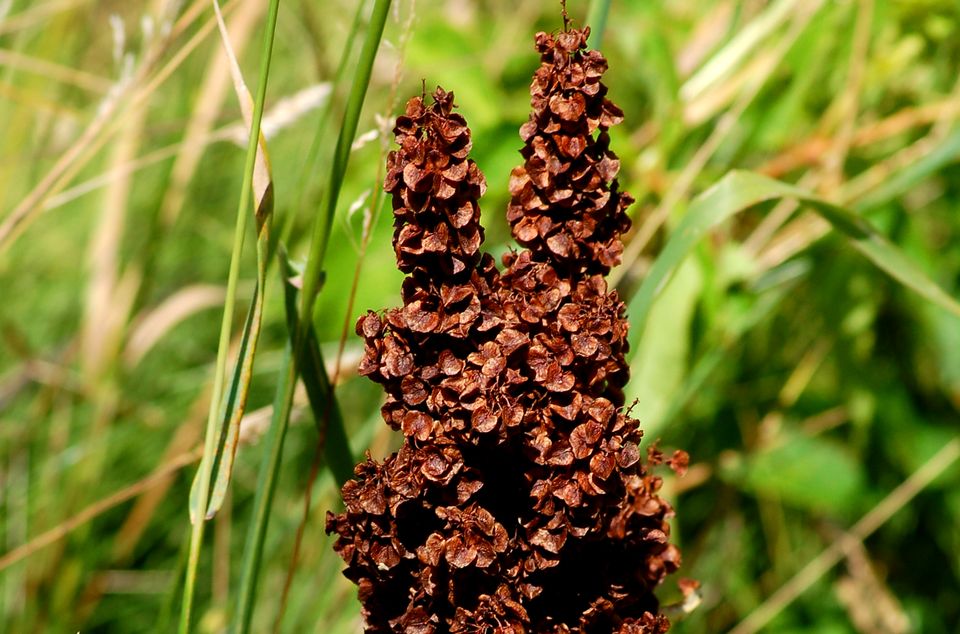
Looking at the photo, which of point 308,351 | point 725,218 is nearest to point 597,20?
point 725,218

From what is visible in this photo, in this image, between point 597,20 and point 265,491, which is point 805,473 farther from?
point 265,491

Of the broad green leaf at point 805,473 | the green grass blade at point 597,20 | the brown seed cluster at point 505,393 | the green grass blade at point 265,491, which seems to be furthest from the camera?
the broad green leaf at point 805,473

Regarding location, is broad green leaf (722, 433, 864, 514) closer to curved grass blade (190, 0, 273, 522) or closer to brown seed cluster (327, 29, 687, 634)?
brown seed cluster (327, 29, 687, 634)

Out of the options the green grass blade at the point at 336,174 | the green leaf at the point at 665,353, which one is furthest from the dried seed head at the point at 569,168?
the green leaf at the point at 665,353

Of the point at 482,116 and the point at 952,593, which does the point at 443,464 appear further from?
the point at 952,593

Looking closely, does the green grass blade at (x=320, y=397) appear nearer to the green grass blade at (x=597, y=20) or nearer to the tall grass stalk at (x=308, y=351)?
the tall grass stalk at (x=308, y=351)

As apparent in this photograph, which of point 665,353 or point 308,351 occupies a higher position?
point 665,353

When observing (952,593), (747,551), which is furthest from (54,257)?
(952,593)
